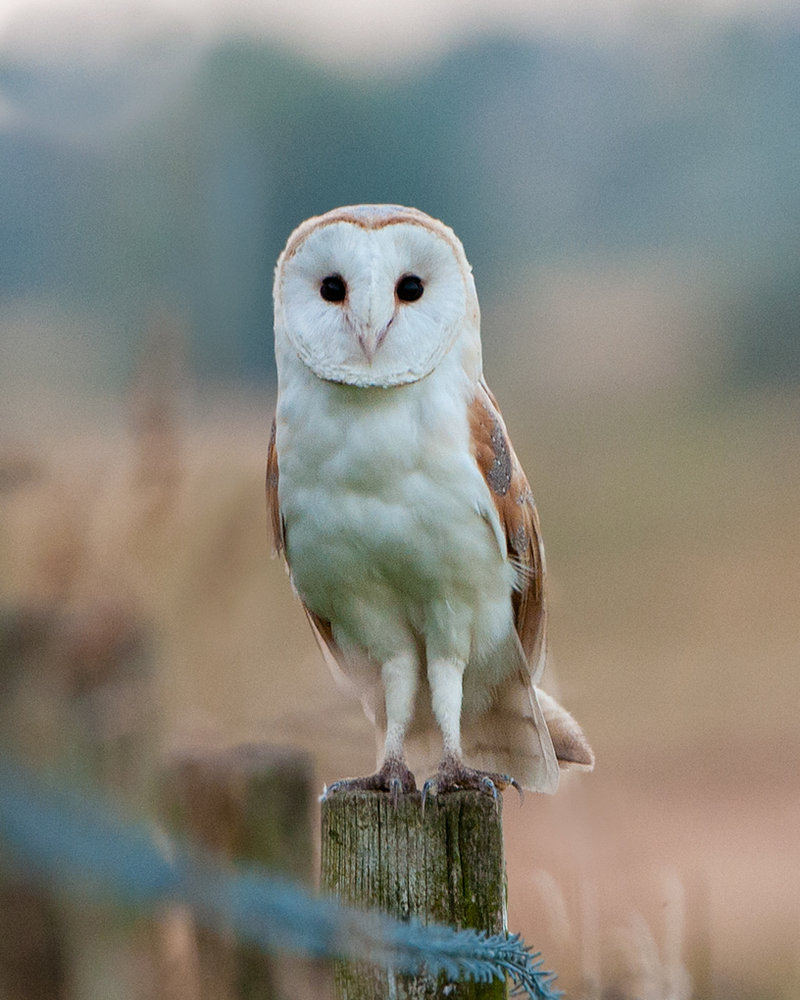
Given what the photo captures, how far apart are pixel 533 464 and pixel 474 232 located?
6.83 feet

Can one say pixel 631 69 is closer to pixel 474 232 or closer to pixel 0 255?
pixel 474 232

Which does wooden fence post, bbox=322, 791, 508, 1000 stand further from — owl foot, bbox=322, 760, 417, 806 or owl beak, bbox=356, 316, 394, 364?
owl beak, bbox=356, 316, 394, 364

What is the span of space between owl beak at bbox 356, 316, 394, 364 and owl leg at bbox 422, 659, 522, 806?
0.55 metres

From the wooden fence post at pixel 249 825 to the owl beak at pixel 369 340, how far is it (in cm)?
62

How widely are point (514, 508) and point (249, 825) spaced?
762mm

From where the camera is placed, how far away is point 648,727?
19.8 feet

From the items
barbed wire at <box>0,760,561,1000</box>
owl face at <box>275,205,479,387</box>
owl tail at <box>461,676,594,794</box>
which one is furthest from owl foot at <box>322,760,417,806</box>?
barbed wire at <box>0,760,561,1000</box>

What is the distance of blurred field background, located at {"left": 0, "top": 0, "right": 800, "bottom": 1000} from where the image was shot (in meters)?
0.88

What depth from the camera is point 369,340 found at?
1.73 meters

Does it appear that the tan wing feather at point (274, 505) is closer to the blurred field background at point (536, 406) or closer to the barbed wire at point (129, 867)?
the blurred field background at point (536, 406)

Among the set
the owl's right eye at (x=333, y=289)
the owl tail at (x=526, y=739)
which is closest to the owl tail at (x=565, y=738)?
the owl tail at (x=526, y=739)

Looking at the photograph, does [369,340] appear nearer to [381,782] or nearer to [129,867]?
[381,782]

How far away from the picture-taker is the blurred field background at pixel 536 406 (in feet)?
2.88

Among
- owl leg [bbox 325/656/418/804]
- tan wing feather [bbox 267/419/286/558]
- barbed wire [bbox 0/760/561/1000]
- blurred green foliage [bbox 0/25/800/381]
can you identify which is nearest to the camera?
barbed wire [bbox 0/760/561/1000]
